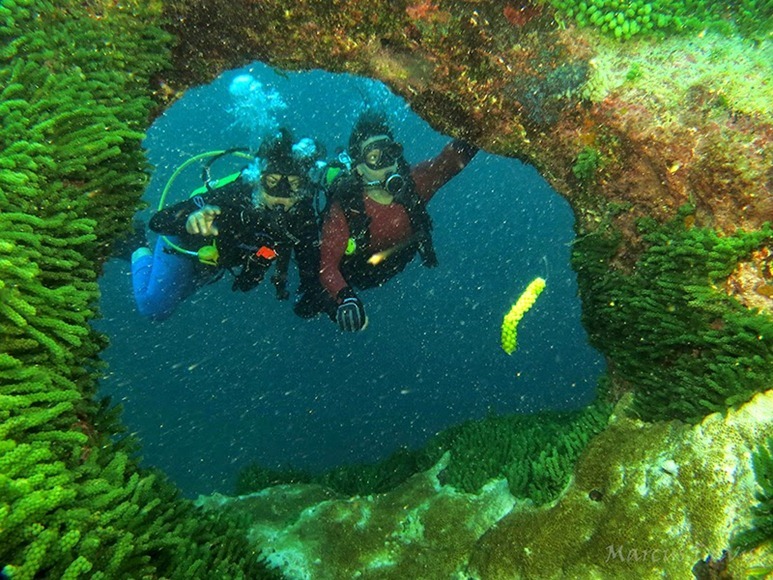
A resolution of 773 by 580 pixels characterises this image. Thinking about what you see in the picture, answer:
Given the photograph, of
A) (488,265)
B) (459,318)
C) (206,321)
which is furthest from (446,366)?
(488,265)

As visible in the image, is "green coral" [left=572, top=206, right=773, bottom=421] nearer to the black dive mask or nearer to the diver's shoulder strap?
the black dive mask

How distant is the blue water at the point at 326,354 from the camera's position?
2258 centimetres

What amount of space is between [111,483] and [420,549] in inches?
94.8

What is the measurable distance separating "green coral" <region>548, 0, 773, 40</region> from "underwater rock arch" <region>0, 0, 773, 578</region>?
2cm

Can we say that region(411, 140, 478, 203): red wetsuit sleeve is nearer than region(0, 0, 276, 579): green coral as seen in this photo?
No

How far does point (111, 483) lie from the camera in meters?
2.74

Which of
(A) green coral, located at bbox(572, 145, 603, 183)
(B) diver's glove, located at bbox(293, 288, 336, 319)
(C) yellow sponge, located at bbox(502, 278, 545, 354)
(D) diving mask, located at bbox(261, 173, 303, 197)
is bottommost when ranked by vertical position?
(B) diver's glove, located at bbox(293, 288, 336, 319)

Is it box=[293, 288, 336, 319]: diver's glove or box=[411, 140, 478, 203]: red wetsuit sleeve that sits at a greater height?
box=[411, 140, 478, 203]: red wetsuit sleeve

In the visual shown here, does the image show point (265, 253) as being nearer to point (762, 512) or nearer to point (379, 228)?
point (379, 228)

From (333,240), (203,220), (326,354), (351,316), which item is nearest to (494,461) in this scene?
(351,316)

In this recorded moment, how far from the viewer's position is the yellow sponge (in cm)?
435

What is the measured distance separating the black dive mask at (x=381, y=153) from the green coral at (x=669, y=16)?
341 cm

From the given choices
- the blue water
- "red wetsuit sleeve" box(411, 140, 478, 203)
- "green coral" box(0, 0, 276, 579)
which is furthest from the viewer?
the blue water

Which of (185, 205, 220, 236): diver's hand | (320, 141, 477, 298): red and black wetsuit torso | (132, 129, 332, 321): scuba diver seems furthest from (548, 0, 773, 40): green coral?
(185, 205, 220, 236): diver's hand
